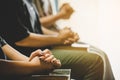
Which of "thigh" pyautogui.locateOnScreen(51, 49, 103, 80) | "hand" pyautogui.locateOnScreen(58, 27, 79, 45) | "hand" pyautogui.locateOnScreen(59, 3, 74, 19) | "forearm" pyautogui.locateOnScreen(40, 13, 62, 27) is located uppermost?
"hand" pyautogui.locateOnScreen(59, 3, 74, 19)

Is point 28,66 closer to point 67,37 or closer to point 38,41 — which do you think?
point 38,41

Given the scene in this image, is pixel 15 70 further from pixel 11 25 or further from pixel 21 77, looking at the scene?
pixel 11 25

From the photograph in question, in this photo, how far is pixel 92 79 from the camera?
1.46m

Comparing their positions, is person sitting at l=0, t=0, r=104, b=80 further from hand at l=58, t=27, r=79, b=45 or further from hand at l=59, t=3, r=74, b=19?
hand at l=59, t=3, r=74, b=19

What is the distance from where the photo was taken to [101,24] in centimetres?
271

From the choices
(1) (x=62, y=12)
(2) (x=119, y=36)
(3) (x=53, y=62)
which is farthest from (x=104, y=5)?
(3) (x=53, y=62)

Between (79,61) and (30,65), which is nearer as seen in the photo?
(30,65)

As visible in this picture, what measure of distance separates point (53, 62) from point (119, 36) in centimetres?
158

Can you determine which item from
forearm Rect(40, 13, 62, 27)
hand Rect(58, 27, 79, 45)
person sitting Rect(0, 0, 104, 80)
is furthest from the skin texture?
forearm Rect(40, 13, 62, 27)

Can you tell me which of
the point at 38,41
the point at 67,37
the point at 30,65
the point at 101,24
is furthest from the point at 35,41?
the point at 101,24

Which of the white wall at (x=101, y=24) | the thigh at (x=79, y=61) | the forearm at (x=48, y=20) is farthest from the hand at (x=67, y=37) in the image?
the white wall at (x=101, y=24)

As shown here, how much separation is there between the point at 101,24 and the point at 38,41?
50.7 inches

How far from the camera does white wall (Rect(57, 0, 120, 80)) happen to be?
8.24 feet

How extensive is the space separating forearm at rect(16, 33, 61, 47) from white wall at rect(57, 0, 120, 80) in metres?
0.86
